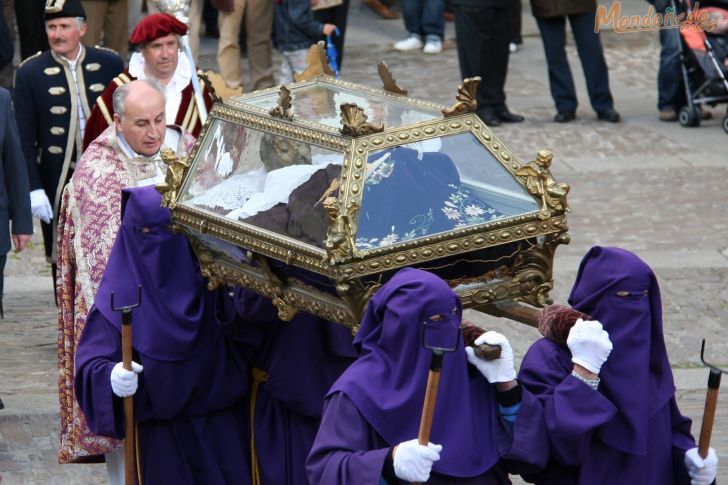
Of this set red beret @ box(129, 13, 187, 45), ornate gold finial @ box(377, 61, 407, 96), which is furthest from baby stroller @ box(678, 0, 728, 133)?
ornate gold finial @ box(377, 61, 407, 96)

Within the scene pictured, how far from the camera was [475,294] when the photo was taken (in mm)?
4609

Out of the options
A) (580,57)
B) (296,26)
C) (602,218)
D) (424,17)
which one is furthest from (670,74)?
(424,17)

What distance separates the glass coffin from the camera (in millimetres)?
4438

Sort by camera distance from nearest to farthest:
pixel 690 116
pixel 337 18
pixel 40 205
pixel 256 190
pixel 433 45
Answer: pixel 256 190 < pixel 40 205 < pixel 690 116 < pixel 337 18 < pixel 433 45

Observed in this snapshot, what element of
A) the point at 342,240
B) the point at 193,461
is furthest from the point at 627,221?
the point at 342,240

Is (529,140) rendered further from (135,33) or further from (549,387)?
(549,387)

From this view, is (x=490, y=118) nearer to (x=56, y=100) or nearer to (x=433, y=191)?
(x=56, y=100)

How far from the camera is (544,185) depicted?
4.66m

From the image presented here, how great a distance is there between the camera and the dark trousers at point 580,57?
535 inches

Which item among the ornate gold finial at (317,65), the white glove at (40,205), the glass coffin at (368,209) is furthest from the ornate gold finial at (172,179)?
the white glove at (40,205)

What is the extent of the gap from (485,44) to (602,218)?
3093mm

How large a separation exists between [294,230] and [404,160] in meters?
0.42

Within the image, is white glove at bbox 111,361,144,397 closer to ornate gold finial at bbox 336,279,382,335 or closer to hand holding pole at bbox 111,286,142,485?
hand holding pole at bbox 111,286,142,485

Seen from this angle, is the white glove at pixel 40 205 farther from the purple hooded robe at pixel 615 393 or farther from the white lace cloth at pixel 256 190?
the purple hooded robe at pixel 615 393
